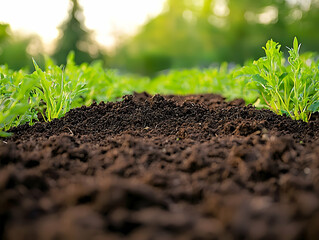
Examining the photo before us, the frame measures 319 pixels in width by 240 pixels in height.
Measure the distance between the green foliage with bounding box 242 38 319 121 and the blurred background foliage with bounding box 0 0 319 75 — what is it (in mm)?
15296

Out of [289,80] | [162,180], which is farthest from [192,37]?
[162,180]

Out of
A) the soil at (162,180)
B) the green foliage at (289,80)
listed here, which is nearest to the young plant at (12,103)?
the soil at (162,180)

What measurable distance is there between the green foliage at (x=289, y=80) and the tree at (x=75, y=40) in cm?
2200

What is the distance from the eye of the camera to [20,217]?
1.13 meters

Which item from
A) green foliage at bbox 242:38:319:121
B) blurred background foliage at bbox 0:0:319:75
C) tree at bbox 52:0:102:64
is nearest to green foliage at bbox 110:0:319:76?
blurred background foliage at bbox 0:0:319:75

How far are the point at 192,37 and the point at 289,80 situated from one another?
24756mm

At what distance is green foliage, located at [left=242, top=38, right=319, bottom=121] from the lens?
2814mm

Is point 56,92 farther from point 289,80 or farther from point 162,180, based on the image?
point 289,80

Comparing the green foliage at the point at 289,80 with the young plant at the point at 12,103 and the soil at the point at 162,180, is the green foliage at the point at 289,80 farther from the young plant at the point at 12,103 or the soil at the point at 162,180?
the young plant at the point at 12,103

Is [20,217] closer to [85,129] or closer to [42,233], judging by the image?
[42,233]

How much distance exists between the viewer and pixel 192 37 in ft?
87.9

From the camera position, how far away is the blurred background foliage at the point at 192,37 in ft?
65.8

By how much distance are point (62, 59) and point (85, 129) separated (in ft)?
73.2

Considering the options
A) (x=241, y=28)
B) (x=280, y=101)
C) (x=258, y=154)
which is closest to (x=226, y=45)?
(x=241, y=28)
